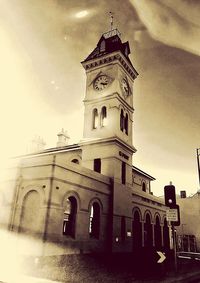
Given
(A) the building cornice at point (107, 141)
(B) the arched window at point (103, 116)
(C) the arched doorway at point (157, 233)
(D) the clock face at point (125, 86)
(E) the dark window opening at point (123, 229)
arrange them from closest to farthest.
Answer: (E) the dark window opening at point (123, 229) < (A) the building cornice at point (107, 141) < (B) the arched window at point (103, 116) < (D) the clock face at point (125, 86) < (C) the arched doorway at point (157, 233)

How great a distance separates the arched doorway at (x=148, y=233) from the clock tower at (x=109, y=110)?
21.9 ft

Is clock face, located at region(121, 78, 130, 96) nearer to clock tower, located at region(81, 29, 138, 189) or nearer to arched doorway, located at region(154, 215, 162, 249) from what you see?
clock tower, located at region(81, 29, 138, 189)

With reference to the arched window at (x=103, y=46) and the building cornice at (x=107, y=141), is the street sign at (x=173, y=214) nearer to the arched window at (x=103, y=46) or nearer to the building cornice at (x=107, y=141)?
the building cornice at (x=107, y=141)

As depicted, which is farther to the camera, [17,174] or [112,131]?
[112,131]

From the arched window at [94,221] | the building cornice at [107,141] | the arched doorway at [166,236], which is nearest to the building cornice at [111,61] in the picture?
the building cornice at [107,141]

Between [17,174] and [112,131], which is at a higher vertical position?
[112,131]

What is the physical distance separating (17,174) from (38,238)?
4775mm

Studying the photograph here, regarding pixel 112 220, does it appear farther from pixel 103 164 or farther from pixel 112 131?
pixel 112 131

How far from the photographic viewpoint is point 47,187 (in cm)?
1592

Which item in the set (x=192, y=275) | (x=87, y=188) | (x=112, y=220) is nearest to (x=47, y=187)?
(x=87, y=188)

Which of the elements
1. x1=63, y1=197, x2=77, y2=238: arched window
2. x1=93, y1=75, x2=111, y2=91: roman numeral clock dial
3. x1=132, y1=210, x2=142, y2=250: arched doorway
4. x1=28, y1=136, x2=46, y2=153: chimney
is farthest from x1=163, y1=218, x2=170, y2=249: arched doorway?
x1=28, y1=136, x2=46, y2=153: chimney

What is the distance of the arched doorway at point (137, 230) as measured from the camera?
25595 millimetres

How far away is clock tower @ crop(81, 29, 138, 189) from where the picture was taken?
23.3m

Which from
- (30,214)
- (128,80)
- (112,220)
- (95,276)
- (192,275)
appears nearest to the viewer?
(95,276)
